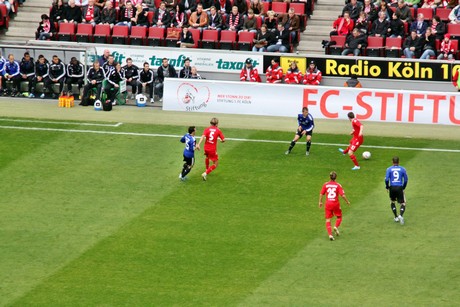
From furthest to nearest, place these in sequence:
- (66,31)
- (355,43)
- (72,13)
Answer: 1. (72,13)
2. (66,31)
3. (355,43)

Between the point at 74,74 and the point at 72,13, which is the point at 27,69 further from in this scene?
the point at 72,13

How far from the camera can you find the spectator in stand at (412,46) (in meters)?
42.7

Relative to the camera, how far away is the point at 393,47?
142 feet

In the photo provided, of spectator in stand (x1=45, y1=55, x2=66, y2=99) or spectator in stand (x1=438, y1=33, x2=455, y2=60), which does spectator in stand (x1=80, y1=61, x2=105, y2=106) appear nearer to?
spectator in stand (x1=45, y1=55, x2=66, y2=99)

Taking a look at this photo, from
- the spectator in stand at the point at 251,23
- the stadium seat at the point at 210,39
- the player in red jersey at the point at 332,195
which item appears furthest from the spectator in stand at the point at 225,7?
the player in red jersey at the point at 332,195

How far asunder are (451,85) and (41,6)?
2086 centimetres

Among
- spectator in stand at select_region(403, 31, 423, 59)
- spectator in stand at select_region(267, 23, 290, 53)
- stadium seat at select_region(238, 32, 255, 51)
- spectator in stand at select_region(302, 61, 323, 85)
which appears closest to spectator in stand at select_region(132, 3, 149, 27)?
stadium seat at select_region(238, 32, 255, 51)

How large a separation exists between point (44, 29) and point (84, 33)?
71.7 inches

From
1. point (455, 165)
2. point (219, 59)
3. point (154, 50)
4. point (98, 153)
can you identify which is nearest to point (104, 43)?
point (154, 50)

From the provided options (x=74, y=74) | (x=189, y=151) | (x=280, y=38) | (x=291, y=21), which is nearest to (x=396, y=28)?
(x=291, y=21)

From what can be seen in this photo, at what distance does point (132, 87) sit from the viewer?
1700 inches

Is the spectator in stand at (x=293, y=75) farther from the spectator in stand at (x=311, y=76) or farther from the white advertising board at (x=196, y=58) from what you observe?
the white advertising board at (x=196, y=58)

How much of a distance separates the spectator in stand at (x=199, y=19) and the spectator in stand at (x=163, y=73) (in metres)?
3.68

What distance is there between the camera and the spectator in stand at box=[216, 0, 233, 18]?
46719mm
